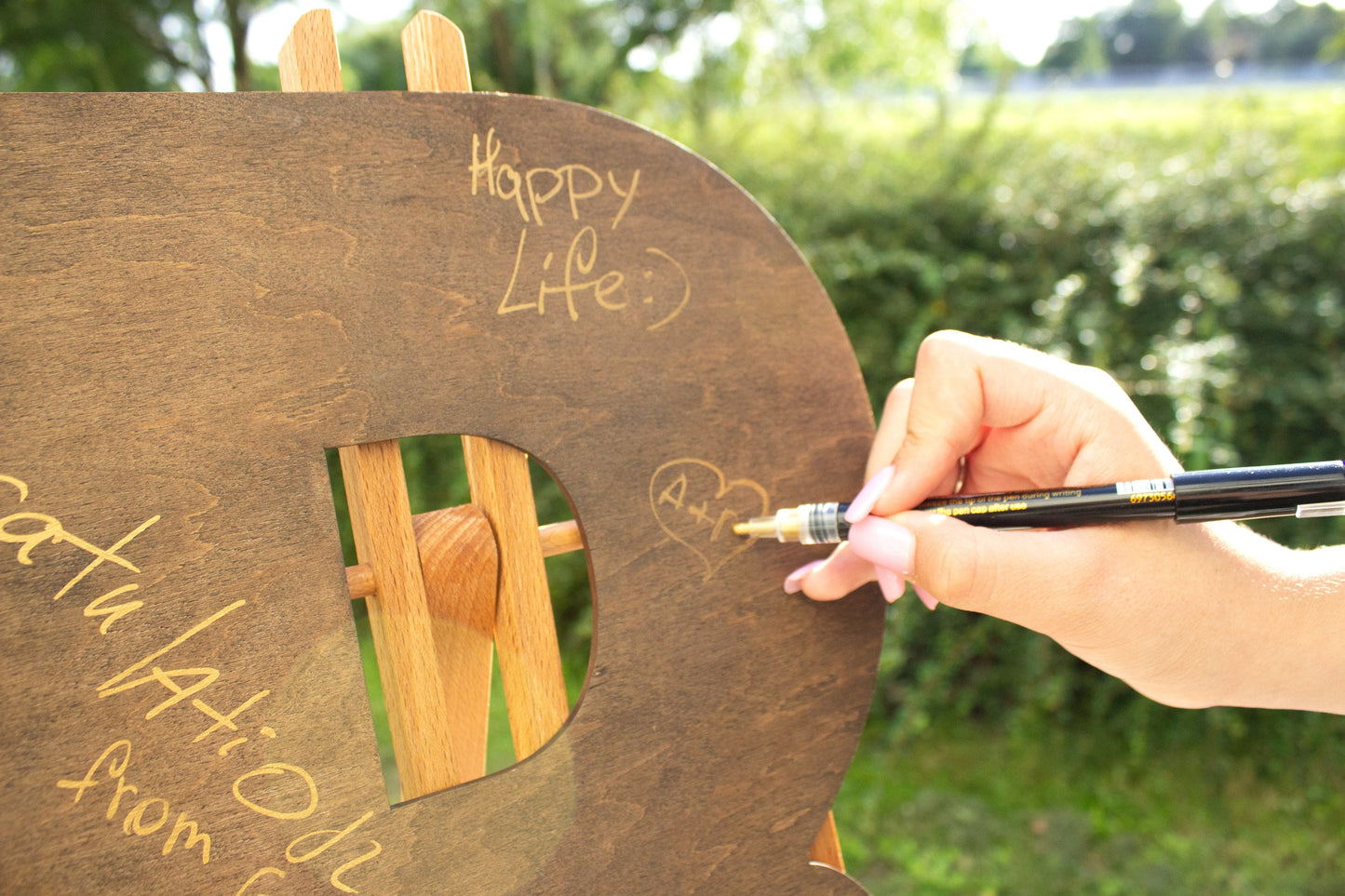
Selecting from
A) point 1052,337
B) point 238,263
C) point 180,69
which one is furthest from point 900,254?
point 180,69

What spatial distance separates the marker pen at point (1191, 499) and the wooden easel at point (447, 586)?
16.3 inches

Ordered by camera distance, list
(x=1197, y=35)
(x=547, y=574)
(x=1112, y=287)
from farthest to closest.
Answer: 1. (x=1197, y=35)
2. (x=547, y=574)
3. (x=1112, y=287)

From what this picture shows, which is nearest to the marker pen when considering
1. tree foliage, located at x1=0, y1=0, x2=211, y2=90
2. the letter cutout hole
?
the letter cutout hole

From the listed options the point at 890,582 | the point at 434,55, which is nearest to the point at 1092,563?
the point at 890,582

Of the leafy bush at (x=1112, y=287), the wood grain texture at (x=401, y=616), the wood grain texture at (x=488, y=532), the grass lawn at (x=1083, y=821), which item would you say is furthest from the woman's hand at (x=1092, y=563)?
the grass lawn at (x=1083, y=821)

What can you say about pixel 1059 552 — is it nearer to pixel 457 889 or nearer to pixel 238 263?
Result: pixel 457 889

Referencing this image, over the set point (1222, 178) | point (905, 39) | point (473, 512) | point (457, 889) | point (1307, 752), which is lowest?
point (1307, 752)

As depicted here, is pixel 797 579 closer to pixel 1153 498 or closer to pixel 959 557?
pixel 959 557

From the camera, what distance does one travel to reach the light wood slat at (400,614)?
2.58 ft

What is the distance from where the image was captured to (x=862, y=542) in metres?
0.87

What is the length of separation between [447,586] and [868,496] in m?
0.44

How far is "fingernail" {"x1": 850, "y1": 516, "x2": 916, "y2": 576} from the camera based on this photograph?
2.78 feet

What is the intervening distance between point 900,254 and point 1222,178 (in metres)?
0.97

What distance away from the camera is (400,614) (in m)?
0.80
